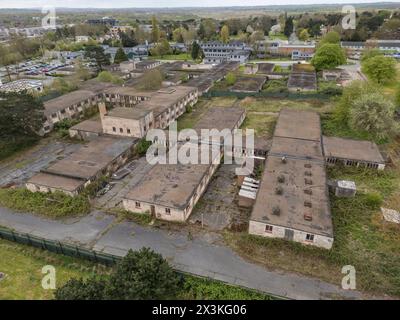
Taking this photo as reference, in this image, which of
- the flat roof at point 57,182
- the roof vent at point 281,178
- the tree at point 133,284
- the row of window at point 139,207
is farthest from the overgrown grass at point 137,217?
the roof vent at point 281,178

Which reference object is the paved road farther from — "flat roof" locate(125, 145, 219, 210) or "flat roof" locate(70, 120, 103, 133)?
"flat roof" locate(70, 120, 103, 133)

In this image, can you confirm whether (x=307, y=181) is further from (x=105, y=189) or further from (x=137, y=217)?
(x=105, y=189)

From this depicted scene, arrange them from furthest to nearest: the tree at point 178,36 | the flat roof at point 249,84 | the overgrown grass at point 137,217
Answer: the tree at point 178,36 → the flat roof at point 249,84 → the overgrown grass at point 137,217

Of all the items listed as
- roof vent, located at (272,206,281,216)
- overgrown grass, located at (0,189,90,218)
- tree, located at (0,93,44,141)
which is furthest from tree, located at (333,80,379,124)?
tree, located at (0,93,44,141)

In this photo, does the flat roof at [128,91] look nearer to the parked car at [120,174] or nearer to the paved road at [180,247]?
the parked car at [120,174]

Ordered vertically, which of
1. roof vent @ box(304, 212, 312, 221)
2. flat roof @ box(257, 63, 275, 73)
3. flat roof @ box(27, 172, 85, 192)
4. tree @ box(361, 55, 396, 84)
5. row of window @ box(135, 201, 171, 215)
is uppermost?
tree @ box(361, 55, 396, 84)

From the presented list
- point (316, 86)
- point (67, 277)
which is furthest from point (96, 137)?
point (316, 86)
